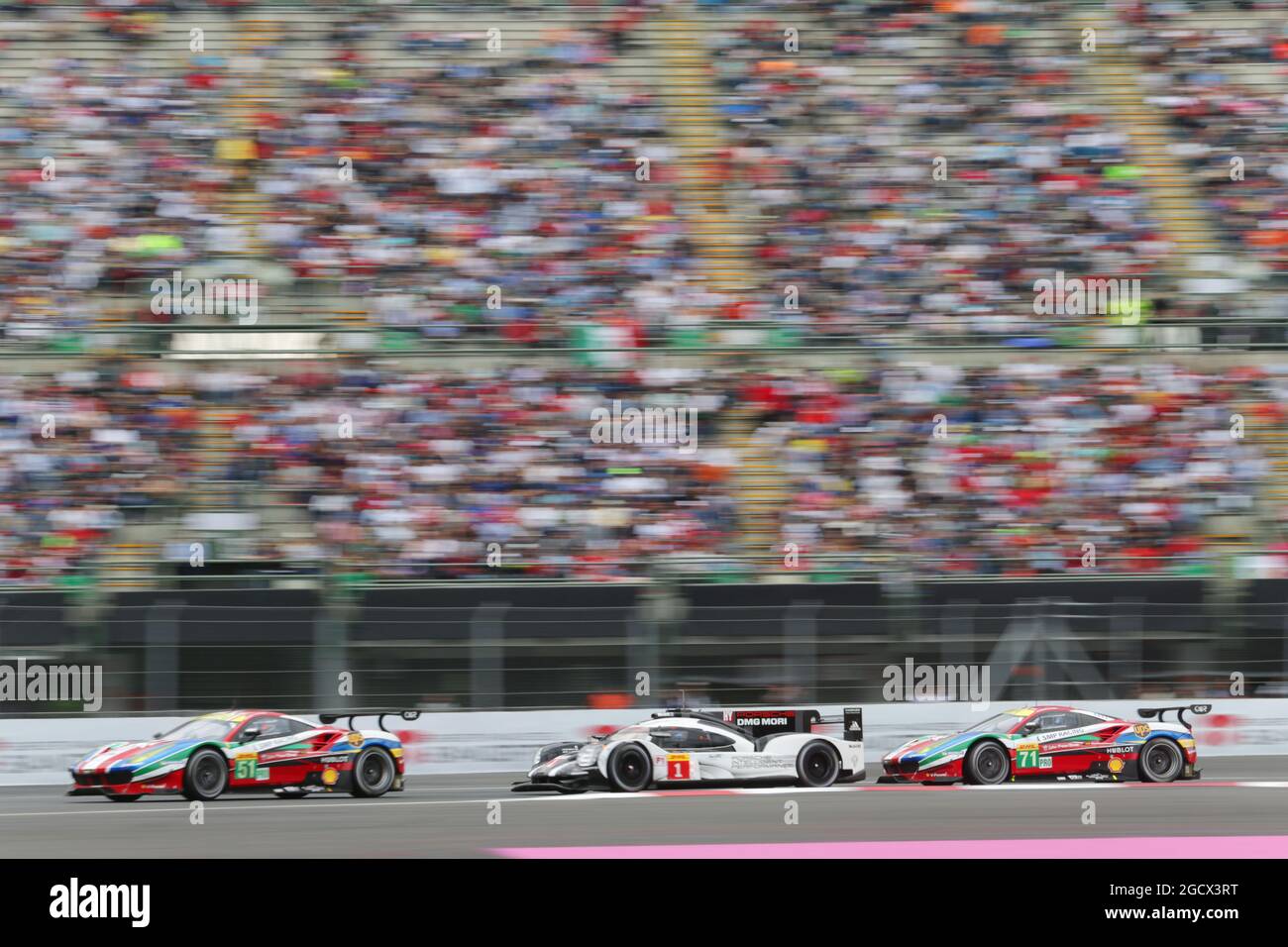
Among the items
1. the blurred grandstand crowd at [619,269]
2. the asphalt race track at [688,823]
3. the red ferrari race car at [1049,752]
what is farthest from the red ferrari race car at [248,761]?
the red ferrari race car at [1049,752]

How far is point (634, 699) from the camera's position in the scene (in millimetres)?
13820

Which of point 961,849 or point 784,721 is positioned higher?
point 784,721

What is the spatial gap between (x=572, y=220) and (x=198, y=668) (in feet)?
20.2

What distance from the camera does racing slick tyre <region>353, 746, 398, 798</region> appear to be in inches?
486

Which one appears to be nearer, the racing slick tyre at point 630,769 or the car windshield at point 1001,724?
the racing slick tyre at point 630,769

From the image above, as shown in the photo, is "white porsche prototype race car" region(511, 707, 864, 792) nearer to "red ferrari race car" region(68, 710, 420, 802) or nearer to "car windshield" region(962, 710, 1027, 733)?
"car windshield" region(962, 710, 1027, 733)

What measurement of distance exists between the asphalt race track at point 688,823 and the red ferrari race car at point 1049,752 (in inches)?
5.9

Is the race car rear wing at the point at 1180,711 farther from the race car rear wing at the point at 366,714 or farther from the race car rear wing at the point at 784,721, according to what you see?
the race car rear wing at the point at 366,714


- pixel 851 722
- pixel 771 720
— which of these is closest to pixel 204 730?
pixel 771 720

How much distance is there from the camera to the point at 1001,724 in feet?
41.5

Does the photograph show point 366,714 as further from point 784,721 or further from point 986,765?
point 986,765

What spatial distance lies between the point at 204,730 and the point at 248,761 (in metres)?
0.39

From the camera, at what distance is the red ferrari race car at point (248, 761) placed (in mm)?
11766

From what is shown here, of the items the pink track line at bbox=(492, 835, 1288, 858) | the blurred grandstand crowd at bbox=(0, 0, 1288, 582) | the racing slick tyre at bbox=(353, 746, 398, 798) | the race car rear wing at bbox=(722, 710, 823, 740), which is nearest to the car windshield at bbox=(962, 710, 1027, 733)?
the race car rear wing at bbox=(722, 710, 823, 740)
